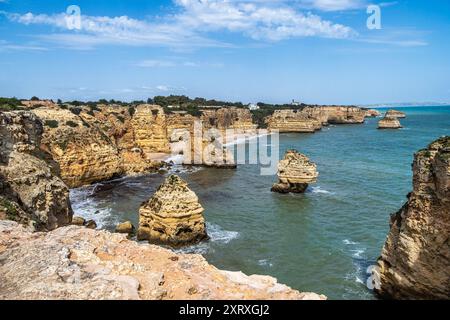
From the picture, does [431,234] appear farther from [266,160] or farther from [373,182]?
[266,160]

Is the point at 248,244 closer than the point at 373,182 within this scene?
Yes

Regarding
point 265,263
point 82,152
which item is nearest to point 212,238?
point 265,263

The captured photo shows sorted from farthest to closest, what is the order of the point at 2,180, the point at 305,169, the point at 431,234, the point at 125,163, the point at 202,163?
the point at 202,163, the point at 125,163, the point at 305,169, the point at 2,180, the point at 431,234

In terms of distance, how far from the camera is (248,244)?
24453 mm

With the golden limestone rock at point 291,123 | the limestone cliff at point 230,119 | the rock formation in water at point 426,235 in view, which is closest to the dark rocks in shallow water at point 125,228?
the rock formation in water at point 426,235

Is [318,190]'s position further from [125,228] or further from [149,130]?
[149,130]

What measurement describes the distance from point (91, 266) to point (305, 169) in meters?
30.6

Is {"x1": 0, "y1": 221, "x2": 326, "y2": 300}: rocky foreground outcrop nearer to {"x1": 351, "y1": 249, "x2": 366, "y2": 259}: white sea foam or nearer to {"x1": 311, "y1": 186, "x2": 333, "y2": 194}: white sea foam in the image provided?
{"x1": 351, "y1": 249, "x2": 366, "y2": 259}: white sea foam

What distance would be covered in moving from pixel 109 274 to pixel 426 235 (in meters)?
11.7

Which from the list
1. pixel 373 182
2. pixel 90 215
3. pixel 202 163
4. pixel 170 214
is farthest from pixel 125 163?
pixel 373 182

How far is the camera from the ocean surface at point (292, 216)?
20.7m

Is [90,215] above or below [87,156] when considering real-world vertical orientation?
below

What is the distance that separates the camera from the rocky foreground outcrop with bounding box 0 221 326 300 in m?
6.52
